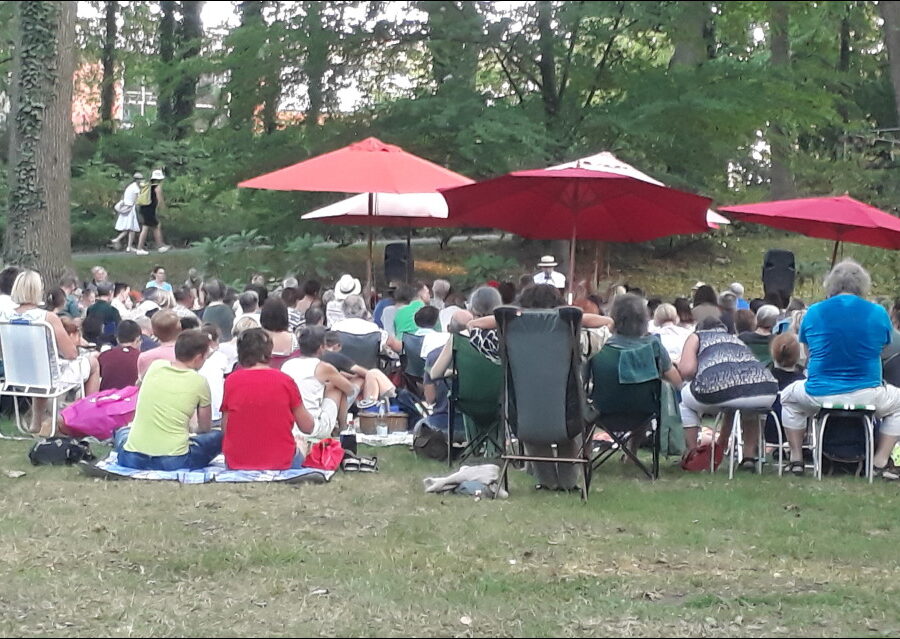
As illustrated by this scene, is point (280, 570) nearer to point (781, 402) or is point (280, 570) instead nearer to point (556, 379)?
point (556, 379)

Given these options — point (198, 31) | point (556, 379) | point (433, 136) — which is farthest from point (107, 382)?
point (198, 31)

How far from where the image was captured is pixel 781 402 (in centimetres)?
802

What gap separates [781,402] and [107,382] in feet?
16.4

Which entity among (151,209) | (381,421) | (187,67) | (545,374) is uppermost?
(187,67)

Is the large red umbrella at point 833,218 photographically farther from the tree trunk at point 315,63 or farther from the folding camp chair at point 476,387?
the tree trunk at point 315,63

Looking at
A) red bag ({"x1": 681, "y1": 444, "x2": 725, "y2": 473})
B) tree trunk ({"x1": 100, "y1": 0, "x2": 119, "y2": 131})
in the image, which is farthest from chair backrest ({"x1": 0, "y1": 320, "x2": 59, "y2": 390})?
tree trunk ({"x1": 100, "y1": 0, "x2": 119, "y2": 131})

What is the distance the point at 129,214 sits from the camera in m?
22.7

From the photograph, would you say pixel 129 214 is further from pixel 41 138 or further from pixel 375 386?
pixel 375 386

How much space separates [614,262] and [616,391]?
14648 mm

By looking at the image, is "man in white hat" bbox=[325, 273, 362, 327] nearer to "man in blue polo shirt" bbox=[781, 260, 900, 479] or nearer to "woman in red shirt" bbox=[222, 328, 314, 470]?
"woman in red shirt" bbox=[222, 328, 314, 470]

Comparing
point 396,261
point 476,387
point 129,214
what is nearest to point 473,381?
point 476,387

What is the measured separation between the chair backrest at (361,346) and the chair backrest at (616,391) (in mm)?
2797

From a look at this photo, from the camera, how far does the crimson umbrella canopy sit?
943 cm

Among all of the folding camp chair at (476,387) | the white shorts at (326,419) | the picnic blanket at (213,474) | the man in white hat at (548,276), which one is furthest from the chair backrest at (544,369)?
the man in white hat at (548,276)
